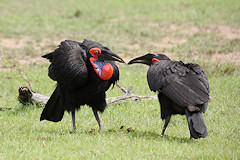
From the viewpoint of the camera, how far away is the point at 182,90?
5.48 metres

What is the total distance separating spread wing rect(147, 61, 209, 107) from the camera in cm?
542

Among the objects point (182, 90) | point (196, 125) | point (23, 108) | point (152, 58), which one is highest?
point (152, 58)

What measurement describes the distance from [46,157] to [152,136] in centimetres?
171

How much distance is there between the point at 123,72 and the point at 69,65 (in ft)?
14.3

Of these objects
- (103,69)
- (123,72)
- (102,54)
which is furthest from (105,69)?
(123,72)

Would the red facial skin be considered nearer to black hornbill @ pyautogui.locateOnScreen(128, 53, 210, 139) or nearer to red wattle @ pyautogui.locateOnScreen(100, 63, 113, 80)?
red wattle @ pyautogui.locateOnScreen(100, 63, 113, 80)

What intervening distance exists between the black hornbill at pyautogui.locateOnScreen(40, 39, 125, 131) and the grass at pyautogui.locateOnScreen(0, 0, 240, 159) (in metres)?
0.50

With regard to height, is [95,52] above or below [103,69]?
above

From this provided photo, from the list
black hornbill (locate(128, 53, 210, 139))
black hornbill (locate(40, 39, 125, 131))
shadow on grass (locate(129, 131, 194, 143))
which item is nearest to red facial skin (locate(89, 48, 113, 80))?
black hornbill (locate(40, 39, 125, 131))

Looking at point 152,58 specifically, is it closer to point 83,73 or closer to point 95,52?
point 95,52

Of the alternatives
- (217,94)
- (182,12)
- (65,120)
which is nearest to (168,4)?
(182,12)

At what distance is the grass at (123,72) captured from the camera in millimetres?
5129

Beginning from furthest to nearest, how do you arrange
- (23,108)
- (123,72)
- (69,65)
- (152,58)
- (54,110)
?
(123,72) → (23,108) → (54,110) → (152,58) → (69,65)

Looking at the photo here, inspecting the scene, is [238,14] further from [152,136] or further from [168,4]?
[152,136]
